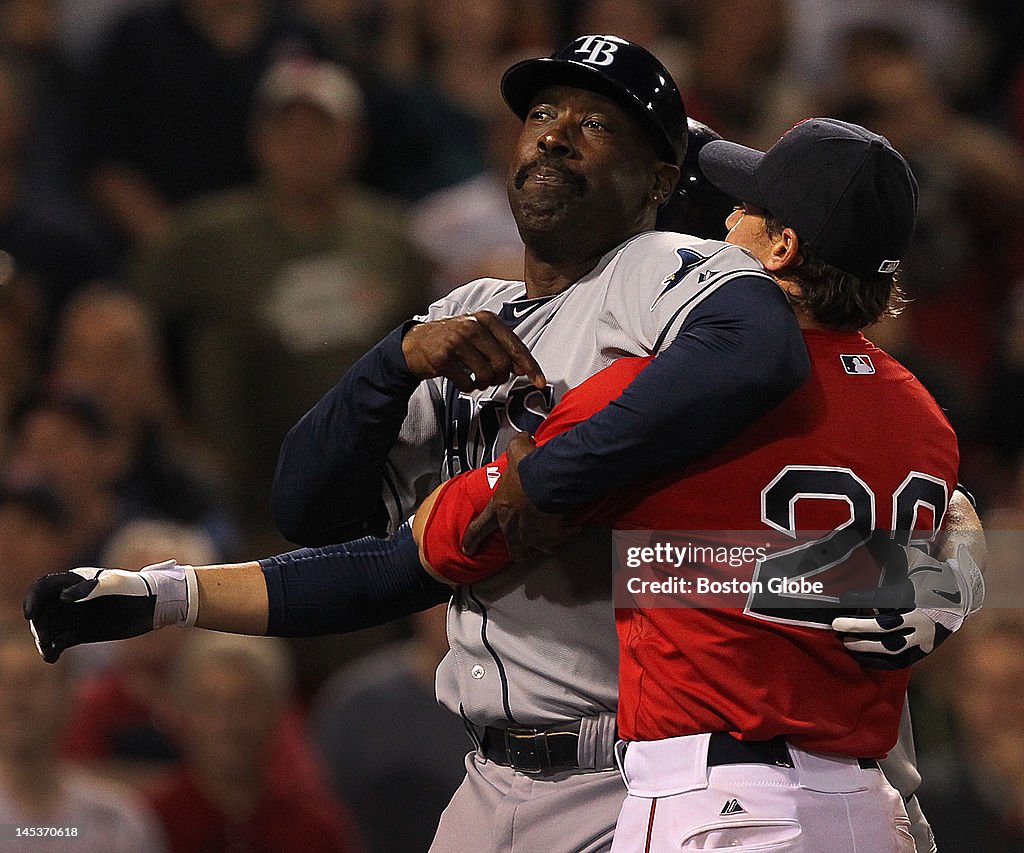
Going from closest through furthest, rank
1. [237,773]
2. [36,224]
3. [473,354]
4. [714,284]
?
[714,284]
[473,354]
[237,773]
[36,224]

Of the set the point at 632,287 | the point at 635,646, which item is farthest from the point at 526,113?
the point at 635,646

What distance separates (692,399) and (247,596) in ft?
2.52

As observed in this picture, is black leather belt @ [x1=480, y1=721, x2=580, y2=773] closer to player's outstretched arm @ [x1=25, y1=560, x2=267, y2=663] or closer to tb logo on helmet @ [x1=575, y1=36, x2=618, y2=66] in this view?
player's outstretched arm @ [x1=25, y1=560, x2=267, y2=663]

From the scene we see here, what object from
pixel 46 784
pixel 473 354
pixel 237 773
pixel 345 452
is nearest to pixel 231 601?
pixel 345 452

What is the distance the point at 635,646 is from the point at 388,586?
19.3 inches

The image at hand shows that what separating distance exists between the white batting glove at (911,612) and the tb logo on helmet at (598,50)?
734 millimetres

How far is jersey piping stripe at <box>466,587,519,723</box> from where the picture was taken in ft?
6.77

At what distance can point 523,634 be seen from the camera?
2.07 metres

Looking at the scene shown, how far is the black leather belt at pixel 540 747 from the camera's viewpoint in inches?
81.0

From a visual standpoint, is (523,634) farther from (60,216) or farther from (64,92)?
(64,92)

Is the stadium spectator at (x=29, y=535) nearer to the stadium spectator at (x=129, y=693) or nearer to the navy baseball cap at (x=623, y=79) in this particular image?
the stadium spectator at (x=129, y=693)

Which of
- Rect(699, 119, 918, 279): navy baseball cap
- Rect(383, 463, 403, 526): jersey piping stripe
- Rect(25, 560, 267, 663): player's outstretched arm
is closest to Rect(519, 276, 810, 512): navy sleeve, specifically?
Rect(699, 119, 918, 279): navy baseball cap

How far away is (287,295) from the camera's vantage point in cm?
467

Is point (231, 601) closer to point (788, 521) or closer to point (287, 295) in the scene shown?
point (788, 521)
